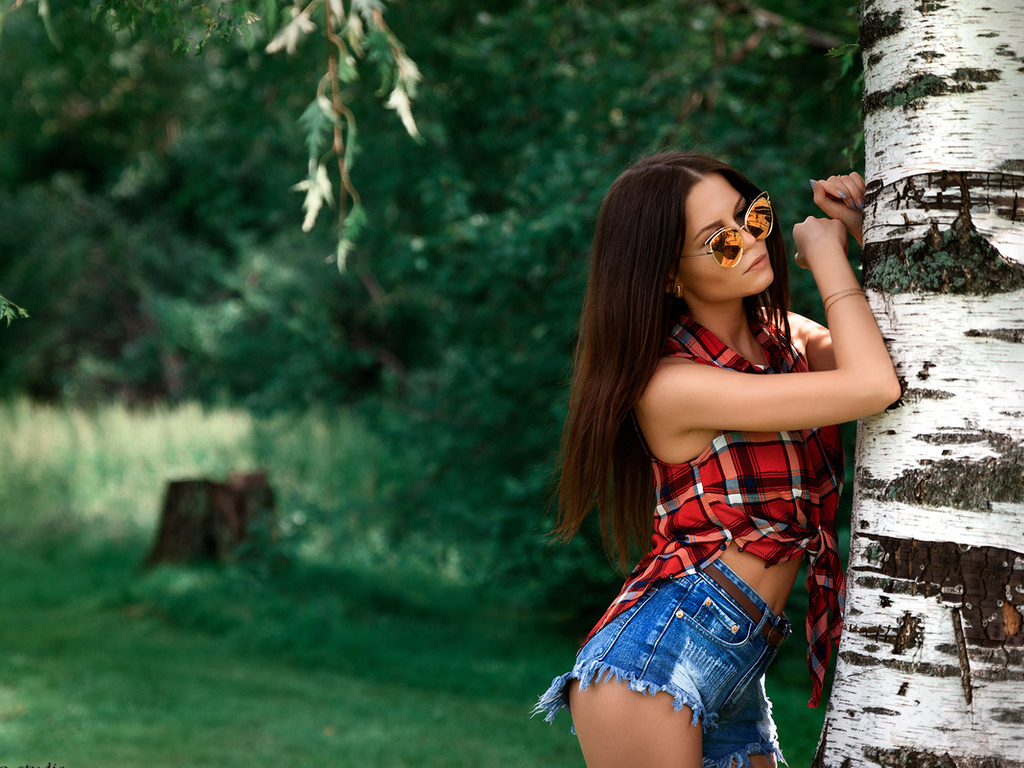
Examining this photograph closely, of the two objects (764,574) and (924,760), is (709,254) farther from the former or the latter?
→ (924,760)

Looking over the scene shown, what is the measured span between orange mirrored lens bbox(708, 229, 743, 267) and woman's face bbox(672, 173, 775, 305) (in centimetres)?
1

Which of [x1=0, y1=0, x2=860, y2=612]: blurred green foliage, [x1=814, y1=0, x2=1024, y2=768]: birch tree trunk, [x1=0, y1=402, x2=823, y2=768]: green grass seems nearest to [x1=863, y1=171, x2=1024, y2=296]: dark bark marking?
[x1=814, y1=0, x2=1024, y2=768]: birch tree trunk

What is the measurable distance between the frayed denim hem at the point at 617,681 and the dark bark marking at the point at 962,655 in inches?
17.5

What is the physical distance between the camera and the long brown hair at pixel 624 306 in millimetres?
1997

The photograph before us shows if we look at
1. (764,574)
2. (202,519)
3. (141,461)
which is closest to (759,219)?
(764,574)

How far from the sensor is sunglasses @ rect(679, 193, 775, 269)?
199cm

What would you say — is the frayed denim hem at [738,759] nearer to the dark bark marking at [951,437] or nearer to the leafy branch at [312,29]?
the dark bark marking at [951,437]

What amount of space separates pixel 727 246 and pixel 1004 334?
20.7 inches

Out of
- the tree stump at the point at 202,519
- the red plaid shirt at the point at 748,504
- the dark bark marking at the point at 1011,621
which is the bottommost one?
the tree stump at the point at 202,519

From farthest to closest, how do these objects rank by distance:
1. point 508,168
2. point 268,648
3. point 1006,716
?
point 268,648
point 508,168
point 1006,716

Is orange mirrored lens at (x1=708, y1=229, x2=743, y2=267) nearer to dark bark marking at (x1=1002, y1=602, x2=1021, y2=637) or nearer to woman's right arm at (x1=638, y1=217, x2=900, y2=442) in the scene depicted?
woman's right arm at (x1=638, y1=217, x2=900, y2=442)

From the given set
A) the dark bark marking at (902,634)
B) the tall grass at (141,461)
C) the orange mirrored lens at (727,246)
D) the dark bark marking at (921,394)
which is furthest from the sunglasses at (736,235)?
the tall grass at (141,461)

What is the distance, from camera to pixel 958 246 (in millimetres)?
1763

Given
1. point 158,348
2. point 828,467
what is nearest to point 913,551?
point 828,467
